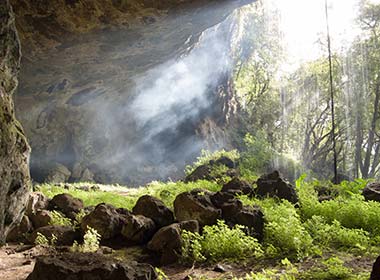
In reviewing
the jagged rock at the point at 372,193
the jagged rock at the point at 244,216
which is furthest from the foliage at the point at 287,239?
the jagged rock at the point at 372,193

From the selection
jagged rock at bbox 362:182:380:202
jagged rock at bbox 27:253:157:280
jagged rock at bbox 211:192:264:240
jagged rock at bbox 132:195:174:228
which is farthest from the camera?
jagged rock at bbox 362:182:380:202

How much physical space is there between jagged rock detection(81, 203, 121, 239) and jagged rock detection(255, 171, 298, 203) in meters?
3.70

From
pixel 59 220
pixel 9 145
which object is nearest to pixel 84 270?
pixel 9 145

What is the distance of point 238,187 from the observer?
938 centimetres

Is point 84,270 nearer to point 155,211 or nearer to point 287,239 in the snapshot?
point 287,239

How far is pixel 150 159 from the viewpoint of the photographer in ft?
74.4

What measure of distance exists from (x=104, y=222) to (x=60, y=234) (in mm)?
943

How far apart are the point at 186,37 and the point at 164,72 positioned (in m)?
5.55

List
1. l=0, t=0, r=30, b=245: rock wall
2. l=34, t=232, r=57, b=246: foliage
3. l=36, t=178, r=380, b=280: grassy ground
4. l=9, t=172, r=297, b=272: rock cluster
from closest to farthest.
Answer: l=36, t=178, r=380, b=280: grassy ground, l=0, t=0, r=30, b=245: rock wall, l=9, t=172, r=297, b=272: rock cluster, l=34, t=232, r=57, b=246: foliage

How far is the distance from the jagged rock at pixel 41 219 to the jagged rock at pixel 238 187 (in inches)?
170

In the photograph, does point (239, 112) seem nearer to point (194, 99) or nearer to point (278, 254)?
point (194, 99)

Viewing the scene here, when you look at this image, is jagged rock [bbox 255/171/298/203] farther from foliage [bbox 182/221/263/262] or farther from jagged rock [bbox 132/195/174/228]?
foliage [bbox 182/221/263/262]

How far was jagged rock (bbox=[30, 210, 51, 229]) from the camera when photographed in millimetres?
7554

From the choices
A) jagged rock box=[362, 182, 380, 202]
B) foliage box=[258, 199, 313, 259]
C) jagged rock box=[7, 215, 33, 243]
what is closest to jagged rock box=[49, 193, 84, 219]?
jagged rock box=[7, 215, 33, 243]
